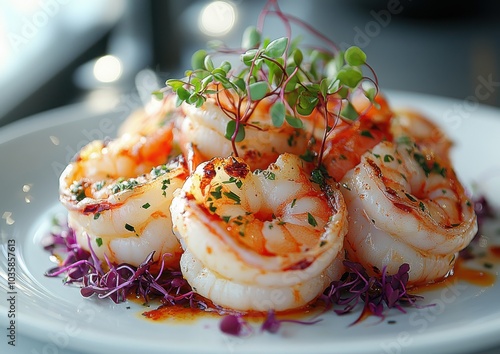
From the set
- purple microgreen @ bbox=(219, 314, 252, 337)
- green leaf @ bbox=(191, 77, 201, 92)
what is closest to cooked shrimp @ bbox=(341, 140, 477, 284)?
purple microgreen @ bbox=(219, 314, 252, 337)

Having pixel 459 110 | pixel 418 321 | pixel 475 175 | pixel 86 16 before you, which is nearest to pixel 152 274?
pixel 418 321

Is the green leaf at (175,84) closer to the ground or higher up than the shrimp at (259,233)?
higher up

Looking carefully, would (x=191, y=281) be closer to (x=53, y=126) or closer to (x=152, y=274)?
(x=152, y=274)

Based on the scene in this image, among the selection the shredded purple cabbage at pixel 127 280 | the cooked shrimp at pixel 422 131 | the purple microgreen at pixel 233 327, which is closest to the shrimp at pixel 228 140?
the shredded purple cabbage at pixel 127 280

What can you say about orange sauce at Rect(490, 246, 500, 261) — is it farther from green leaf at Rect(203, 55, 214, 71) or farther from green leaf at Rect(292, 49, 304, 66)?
green leaf at Rect(203, 55, 214, 71)

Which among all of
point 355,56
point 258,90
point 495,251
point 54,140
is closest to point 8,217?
point 54,140

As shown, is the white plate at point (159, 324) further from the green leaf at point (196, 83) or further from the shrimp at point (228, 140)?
the green leaf at point (196, 83)

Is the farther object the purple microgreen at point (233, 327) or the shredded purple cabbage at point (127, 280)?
the shredded purple cabbage at point (127, 280)
